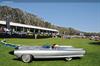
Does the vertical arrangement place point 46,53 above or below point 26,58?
above

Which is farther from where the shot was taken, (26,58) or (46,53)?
(46,53)

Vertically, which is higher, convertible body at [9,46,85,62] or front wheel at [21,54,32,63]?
convertible body at [9,46,85,62]

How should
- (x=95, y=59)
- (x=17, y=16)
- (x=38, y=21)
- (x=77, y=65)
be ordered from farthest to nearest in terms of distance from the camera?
(x=38, y=21)
(x=17, y=16)
(x=95, y=59)
(x=77, y=65)

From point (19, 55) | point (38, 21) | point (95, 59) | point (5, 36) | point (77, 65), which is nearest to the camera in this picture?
point (77, 65)

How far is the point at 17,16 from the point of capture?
558 ft

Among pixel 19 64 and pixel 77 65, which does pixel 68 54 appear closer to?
pixel 77 65

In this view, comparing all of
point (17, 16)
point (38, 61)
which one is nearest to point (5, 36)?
point (38, 61)

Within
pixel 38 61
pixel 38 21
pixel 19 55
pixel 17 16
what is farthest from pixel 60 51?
pixel 38 21

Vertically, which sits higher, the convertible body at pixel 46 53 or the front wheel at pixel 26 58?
the convertible body at pixel 46 53

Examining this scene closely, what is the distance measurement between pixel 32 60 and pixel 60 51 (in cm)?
186

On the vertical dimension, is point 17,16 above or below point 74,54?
above

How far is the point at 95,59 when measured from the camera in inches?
626

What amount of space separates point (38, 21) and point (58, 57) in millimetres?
183433

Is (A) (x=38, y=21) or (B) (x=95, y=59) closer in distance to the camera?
(B) (x=95, y=59)
